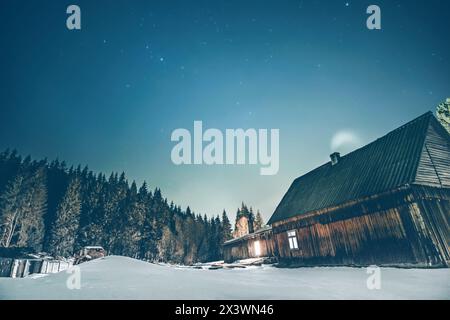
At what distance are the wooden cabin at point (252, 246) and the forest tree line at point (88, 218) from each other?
22455mm

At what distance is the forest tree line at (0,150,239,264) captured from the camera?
37841 mm

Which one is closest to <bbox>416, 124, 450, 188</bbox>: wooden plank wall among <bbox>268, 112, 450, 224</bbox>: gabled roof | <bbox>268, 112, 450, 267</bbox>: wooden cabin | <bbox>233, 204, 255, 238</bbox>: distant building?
<bbox>268, 112, 450, 267</bbox>: wooden cabin

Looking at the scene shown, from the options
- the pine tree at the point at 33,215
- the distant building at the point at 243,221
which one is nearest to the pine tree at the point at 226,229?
the distant building at the point at 243,221

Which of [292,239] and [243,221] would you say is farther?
[243,221]

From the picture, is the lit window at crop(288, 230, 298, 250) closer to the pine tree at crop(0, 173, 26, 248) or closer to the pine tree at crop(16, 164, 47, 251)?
the pine tree at crop(16, 164, 47, 251)

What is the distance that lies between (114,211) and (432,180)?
5056 cm

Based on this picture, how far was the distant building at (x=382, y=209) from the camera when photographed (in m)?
11.9

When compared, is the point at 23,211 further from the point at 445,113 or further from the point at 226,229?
the point at 445,113

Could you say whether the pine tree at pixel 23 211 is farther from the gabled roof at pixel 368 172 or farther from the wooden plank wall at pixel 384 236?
the wooden plank wall at pixel 384 236

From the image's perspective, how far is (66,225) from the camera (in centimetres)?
4069

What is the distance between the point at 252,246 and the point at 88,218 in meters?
33.7

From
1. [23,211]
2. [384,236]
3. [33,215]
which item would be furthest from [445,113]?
[23,211]

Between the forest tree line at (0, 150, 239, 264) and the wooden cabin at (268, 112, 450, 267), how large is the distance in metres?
→ 37.8
